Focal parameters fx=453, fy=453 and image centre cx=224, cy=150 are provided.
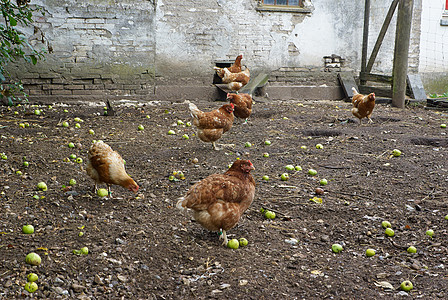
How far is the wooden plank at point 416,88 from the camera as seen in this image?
10.3 meters

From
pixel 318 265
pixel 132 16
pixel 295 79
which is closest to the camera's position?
pixel 318 265

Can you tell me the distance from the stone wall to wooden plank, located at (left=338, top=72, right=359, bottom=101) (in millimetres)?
201

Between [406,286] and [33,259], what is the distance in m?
2.32

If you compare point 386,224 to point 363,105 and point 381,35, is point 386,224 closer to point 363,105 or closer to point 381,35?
point 363,105

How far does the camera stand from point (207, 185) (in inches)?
128

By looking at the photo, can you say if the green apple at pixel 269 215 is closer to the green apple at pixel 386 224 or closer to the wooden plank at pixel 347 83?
the green apple at pixel 386 224

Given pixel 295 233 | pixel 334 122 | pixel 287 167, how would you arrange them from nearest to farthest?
pixel 295 233 < pixel 287 167 < pixel 334 122

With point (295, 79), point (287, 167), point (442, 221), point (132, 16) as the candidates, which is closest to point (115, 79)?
point (132, 16)

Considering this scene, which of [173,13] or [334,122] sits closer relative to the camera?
[334,122]

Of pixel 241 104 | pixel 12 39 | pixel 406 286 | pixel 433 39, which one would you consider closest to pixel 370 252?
pixel 406 286

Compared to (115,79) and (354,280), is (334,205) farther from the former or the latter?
(115,79)

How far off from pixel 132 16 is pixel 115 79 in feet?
4.59

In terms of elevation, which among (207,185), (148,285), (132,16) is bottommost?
(148,285)

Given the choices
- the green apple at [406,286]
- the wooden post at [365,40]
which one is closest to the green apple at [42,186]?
the green apple at [406,286]
